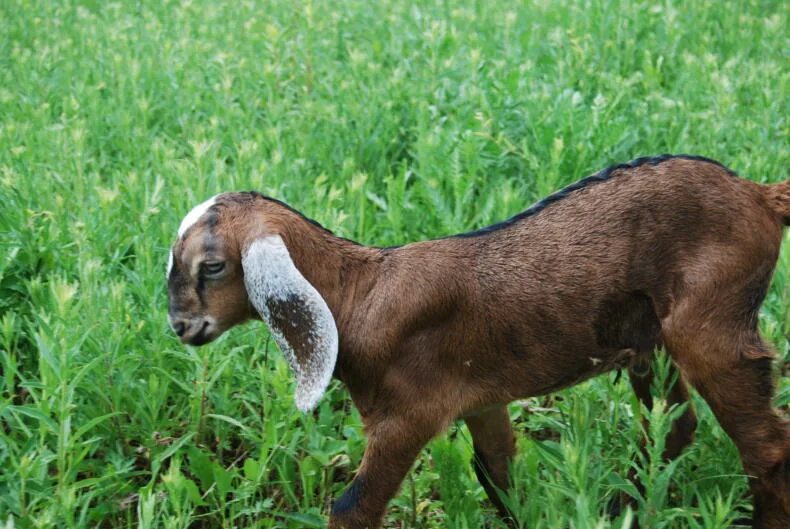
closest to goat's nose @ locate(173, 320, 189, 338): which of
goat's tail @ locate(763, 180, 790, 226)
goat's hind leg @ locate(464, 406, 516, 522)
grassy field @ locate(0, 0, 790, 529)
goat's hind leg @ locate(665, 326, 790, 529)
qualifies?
grassy field @ locate(0, 0, 790, 529)

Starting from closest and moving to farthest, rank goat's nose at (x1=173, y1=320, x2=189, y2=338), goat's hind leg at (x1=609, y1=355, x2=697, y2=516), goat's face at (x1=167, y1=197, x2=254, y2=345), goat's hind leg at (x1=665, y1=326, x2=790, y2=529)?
goat's hind leg at (x1=665, y1=326, x2=790, y2=529), goat's face at (x1=167, y1=197, x2=254, y2=345), goat's nose at (x1=173, y1=320, x2=189, y2=338), goat's hind leg at (x1=609, y1=355, x2=697, y2=516)

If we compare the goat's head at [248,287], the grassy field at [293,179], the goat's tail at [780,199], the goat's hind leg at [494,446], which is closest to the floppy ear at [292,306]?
the goat's head at [248,287]

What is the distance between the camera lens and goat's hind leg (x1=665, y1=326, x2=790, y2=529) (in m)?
2.99

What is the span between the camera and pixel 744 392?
2.99 m

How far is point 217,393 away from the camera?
3799mm

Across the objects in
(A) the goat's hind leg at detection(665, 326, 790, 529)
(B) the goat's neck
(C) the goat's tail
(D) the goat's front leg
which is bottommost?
(D) the goat's front leg

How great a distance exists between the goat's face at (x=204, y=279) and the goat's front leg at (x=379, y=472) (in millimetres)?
609

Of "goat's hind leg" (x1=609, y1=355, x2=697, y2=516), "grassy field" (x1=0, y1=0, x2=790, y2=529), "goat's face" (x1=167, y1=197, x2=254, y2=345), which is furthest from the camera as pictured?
"goat's hind leg" (x1=609, y1=355, x2=697, y2=516)

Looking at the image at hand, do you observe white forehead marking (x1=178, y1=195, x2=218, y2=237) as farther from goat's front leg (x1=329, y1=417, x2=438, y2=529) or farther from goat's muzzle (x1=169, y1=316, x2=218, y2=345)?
goat's front leg (x1=329, y1=417, x2=438, y2=529)

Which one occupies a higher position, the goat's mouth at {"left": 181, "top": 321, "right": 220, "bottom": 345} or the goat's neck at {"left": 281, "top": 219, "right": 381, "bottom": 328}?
the goat's neck at {"left": 281, "top": 219, "right": 381, "bottom": 328}

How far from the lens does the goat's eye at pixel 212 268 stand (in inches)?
122

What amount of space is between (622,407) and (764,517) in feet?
2.45

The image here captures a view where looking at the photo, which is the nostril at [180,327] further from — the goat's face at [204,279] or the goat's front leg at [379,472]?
the goat's front leg at [379,472]

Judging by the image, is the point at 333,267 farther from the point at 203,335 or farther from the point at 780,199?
the point at 780,199
